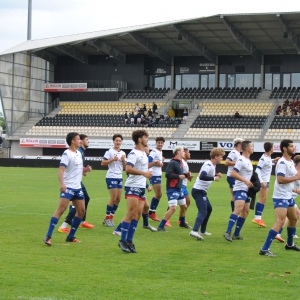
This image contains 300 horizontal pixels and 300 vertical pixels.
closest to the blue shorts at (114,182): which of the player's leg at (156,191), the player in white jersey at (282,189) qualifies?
the player's leg at (156,191)

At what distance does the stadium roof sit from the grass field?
3512 cm

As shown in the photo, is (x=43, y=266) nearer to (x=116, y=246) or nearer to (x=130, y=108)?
(x=116, y=246)

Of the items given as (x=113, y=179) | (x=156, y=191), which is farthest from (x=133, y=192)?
(x=156, y=191)

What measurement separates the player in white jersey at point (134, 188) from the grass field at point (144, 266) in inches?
11.6

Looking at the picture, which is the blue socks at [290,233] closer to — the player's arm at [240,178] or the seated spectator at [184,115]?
the player's arm at [240,178]

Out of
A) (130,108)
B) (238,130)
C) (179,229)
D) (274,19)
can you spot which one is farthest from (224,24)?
(179,229)

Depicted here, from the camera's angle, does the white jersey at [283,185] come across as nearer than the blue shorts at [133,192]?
Yes

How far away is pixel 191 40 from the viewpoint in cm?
5341

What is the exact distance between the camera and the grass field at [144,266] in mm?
7934

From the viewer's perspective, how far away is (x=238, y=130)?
5100 centimetres

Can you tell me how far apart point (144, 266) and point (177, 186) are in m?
4.25

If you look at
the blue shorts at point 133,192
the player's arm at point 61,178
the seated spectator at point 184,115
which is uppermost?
the seated spectator at point 184,115

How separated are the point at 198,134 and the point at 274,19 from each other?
11.0 meters

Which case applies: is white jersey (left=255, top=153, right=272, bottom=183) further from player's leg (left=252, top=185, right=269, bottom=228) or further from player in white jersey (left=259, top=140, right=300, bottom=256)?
player in white jersey (left=259, top=140, right=300, bottom=256)
